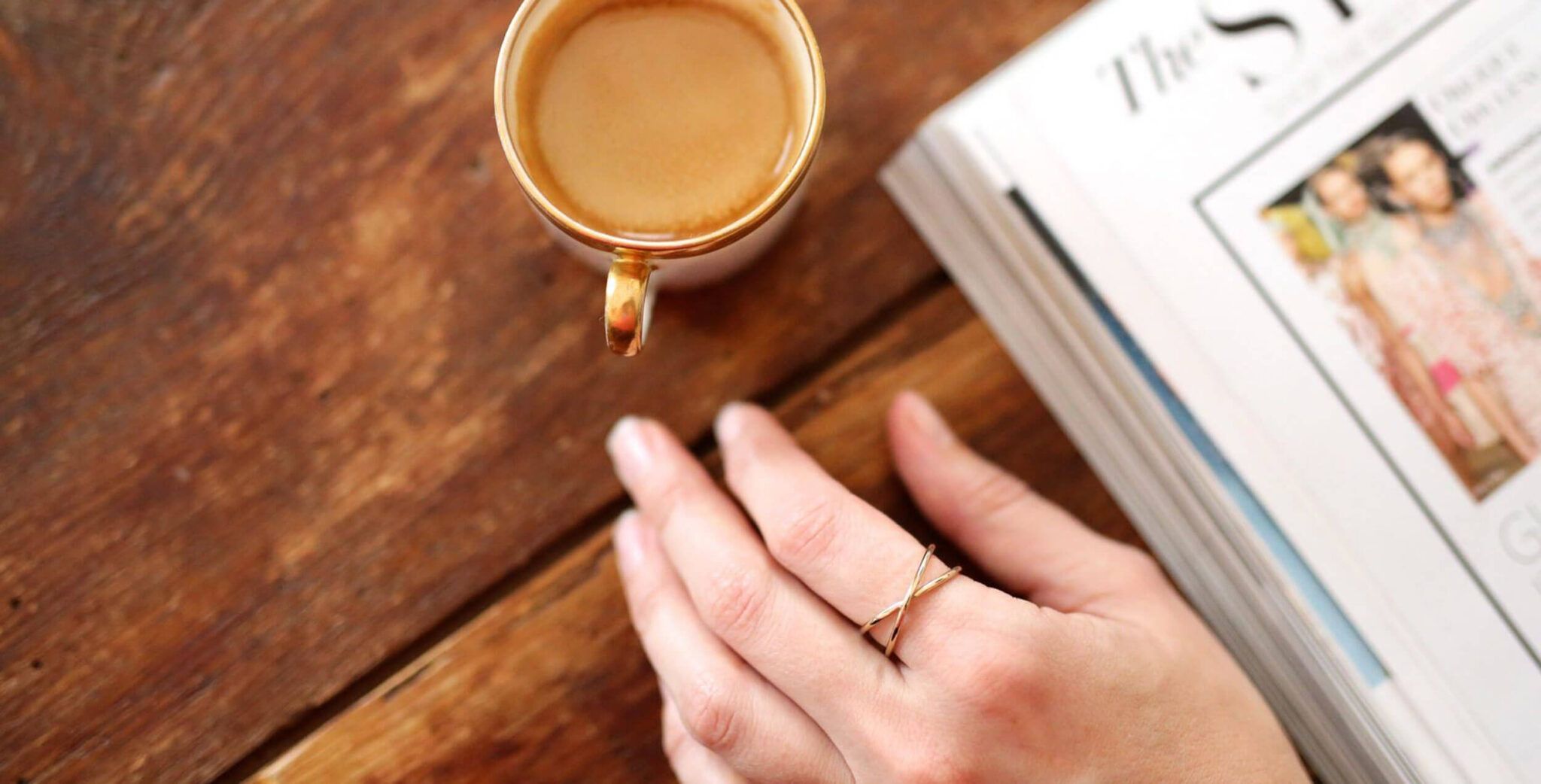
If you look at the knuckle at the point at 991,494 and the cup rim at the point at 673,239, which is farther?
the knuckle at the point at 991,494

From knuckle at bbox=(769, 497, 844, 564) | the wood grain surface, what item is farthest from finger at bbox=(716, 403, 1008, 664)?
the wood grain surface

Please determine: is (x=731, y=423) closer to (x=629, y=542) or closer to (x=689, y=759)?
(x=629, y=542)

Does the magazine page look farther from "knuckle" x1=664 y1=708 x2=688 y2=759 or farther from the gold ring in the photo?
"knuckle" x1=664 y1=708 x2=688 y2=759

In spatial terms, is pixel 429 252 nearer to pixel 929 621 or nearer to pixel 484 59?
pixel 484 59

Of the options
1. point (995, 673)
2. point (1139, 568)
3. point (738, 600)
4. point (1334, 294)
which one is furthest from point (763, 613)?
point (1334, 294)

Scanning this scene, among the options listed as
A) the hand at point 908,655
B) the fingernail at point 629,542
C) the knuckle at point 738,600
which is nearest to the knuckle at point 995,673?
the hand at point 908,655

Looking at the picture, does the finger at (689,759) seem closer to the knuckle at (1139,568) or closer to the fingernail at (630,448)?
the fingernail at (630,448)
